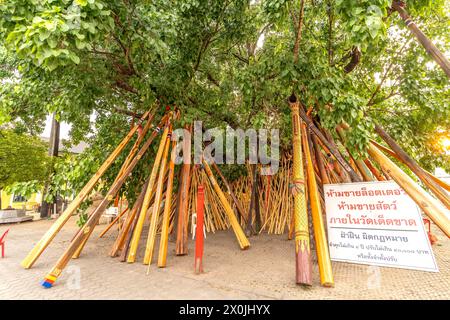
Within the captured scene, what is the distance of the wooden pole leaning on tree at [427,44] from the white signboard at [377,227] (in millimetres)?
1449

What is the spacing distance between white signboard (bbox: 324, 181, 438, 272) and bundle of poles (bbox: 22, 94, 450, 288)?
0.19 meters

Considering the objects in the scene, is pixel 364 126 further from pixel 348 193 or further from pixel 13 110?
pixel 13 110

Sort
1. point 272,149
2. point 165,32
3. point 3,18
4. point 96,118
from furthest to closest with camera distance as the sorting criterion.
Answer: point 96,118 < point 272,149 < point 165,32 < point 3,18

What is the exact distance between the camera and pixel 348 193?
11.8 ft

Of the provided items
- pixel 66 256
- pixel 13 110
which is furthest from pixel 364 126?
pixel 13 110

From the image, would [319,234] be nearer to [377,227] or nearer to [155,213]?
[377,227]

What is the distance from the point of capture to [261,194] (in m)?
7.34

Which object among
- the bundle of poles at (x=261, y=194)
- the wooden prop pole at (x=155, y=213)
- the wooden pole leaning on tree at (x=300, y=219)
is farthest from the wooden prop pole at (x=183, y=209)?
the wooden pole leaning on tree at (x=300, y=219)

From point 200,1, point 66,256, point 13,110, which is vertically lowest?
point 66,256

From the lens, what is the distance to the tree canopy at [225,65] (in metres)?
2.66

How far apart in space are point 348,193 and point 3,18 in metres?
4.72

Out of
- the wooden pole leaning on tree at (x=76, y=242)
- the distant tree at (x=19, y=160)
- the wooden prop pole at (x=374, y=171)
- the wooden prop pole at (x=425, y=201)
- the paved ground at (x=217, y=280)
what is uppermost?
the distant tree at (x=19, y=160)

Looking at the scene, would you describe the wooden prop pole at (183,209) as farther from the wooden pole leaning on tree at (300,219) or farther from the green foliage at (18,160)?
the green foliage at (18,160)

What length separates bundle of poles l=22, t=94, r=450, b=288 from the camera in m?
3.36
